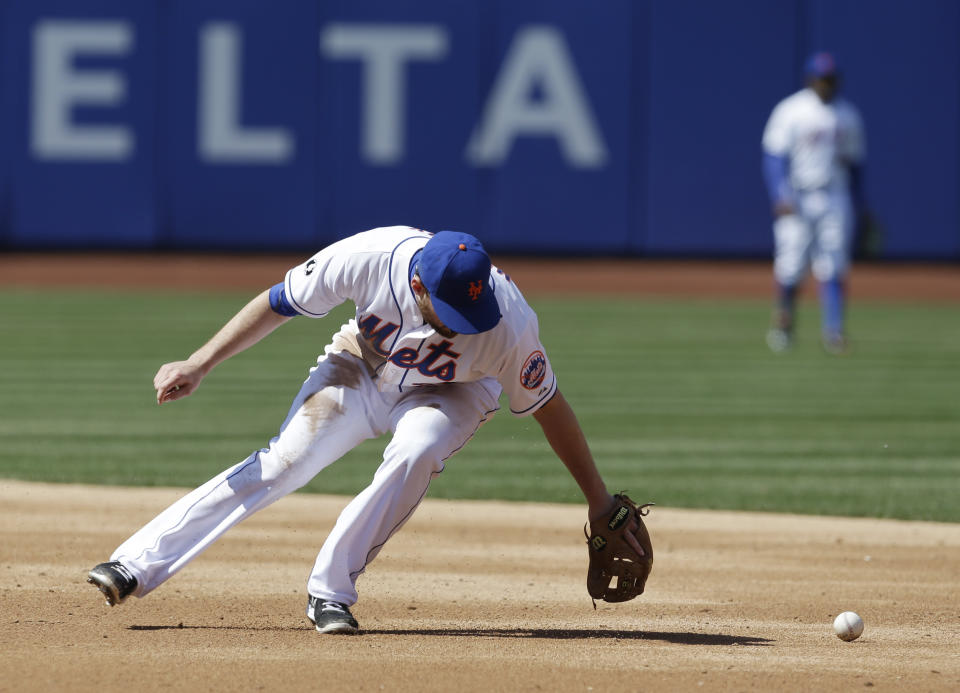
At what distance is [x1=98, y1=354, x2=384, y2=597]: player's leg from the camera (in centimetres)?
461

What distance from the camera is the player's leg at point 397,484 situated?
4.51 m

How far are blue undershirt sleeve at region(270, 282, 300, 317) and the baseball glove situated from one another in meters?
1.17

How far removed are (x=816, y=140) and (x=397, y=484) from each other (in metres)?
9.43

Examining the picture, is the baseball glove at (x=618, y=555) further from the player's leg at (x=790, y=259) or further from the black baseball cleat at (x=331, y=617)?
the player's leg at (x=790, y=259)

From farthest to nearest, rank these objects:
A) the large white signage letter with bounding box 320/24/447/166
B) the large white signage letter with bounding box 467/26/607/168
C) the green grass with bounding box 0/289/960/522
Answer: the large white signage letter with bounding box 467/26/607/168 < the large white signage letter with bounding box 320/24/447/166 < the green grass with bounding box 0/289/960/522

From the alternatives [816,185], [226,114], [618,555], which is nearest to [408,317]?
[618,555]

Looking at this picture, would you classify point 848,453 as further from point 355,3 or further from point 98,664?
point 355,3

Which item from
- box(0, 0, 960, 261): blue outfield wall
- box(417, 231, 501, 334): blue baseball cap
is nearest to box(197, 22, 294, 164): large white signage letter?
box(0, 0, 960, 261): blue outfield wall

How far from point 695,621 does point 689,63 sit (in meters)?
15.2

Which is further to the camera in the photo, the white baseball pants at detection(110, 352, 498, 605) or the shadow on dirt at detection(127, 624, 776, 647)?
the shadow on dirt at detection(127, 624, 776, 647)

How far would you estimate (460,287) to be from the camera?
4.28 meters

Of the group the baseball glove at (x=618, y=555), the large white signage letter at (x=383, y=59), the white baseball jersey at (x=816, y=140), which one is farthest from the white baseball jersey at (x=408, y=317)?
the large white signage letter at (x=383, y=59)

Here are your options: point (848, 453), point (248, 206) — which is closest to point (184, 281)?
point (248, 206)

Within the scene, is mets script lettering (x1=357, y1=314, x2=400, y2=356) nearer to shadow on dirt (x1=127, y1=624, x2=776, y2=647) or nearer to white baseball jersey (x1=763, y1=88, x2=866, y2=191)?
shadow on dirt (x1=127, y1=624, x2=776, y2=647)
